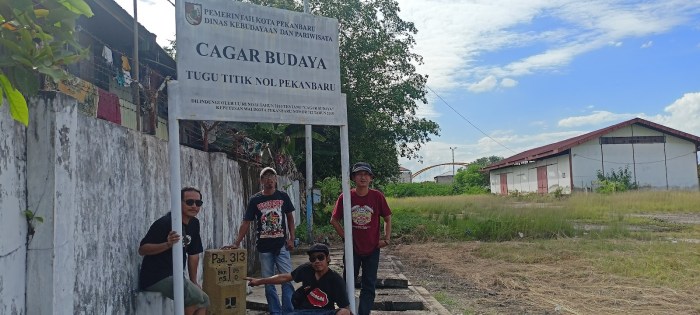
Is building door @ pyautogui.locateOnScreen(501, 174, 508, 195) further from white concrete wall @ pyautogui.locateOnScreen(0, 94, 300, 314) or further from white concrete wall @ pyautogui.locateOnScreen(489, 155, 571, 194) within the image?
white concrete wall @ pyautogui.locateOnScreen(0, 94, 300, 314)

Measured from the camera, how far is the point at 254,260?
912cm

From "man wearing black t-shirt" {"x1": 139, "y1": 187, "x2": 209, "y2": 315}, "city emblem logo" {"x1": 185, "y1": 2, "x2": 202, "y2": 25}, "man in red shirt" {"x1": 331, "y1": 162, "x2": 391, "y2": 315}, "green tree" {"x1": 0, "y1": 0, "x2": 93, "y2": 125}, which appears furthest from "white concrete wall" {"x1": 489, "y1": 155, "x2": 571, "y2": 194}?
"green tree" {"x1": 0, "y1": 0, "x2": 93, "y2": 125}

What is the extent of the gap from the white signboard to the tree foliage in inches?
577

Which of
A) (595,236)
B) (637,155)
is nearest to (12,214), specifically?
(595,236)

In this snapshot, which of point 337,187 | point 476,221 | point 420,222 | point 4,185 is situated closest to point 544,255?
point 476,221

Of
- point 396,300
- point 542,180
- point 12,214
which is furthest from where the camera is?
point 542,180

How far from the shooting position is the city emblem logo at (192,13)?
4.09 meters

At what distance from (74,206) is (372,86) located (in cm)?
1791

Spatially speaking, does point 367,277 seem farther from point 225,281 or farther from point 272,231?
point 225,281

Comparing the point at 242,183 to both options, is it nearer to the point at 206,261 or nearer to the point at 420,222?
the point at 206,261

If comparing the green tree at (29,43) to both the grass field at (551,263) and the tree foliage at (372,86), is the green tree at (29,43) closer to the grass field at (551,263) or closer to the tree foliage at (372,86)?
the grass field at (551,263)

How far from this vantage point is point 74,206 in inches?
140

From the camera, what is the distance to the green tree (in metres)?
1.82

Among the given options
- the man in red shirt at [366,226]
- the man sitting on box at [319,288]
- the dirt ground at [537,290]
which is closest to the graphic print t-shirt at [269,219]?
the man in red shirt at [366,226]
